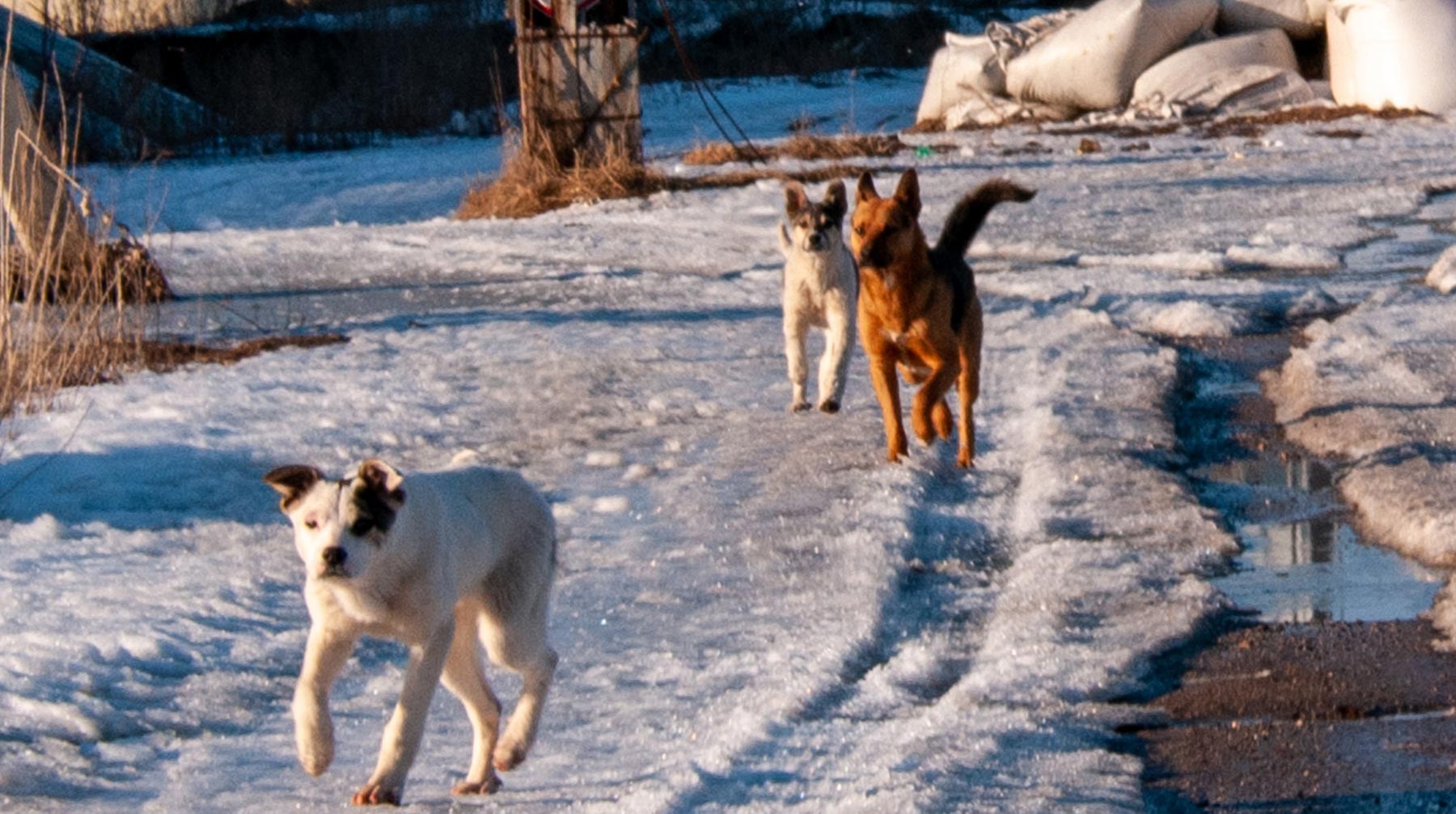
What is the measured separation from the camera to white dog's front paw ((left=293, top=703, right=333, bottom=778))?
3.81m

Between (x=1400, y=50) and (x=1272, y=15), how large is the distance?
2045 millimetres

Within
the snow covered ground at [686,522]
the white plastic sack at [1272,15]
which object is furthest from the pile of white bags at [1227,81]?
the snow covered ground at [686,522]

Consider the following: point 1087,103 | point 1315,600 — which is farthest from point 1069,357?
point 1087,103

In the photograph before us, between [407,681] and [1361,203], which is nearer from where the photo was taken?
[407,681]

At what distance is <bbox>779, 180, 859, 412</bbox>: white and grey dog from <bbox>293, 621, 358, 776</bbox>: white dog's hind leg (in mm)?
4471

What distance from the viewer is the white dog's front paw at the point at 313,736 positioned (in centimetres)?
381

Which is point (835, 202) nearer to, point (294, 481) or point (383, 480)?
point (294, 481)

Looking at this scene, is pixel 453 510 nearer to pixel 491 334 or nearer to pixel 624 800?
pixel 624 800

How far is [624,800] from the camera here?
4.00m

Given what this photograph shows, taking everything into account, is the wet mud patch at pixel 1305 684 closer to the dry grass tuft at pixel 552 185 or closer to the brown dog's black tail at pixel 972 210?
the brown dog's black tail at pixel 972 210

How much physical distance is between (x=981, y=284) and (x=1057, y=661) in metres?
7.32

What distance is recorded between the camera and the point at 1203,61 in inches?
901

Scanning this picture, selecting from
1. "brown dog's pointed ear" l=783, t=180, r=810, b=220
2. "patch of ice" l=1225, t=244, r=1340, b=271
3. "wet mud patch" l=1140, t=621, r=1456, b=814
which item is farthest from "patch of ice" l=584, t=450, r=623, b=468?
"patch of ice" l=1225, t=244, r=1340, b=271

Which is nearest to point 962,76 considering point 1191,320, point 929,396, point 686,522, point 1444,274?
point 1444,274
